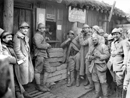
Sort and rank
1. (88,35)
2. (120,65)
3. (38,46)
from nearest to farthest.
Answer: (120,65), (38,46), (88,35)

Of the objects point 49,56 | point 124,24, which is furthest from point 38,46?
point 124,24

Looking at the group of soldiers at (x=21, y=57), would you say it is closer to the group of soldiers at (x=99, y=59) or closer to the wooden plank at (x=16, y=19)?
the wooden plank at (x=16, y=19)

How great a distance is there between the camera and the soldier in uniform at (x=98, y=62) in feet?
16.5

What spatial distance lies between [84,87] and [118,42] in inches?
98.7

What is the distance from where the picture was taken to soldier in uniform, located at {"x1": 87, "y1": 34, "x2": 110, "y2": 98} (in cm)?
502

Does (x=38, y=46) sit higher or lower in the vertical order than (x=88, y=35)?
lower

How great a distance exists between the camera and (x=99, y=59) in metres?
5.08

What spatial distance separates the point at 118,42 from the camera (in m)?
4.58

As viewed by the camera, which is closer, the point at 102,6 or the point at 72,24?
the point at 72,24

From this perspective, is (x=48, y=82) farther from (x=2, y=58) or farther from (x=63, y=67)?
(x=2, y=58)

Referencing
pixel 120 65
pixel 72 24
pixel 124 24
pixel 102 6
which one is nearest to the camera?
pixel 120 65

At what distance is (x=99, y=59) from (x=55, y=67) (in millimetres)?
1895

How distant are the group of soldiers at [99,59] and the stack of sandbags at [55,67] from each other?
0.31m

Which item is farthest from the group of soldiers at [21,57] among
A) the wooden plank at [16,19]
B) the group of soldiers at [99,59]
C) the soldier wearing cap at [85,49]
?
the soldier wearing cap at [85,49]
